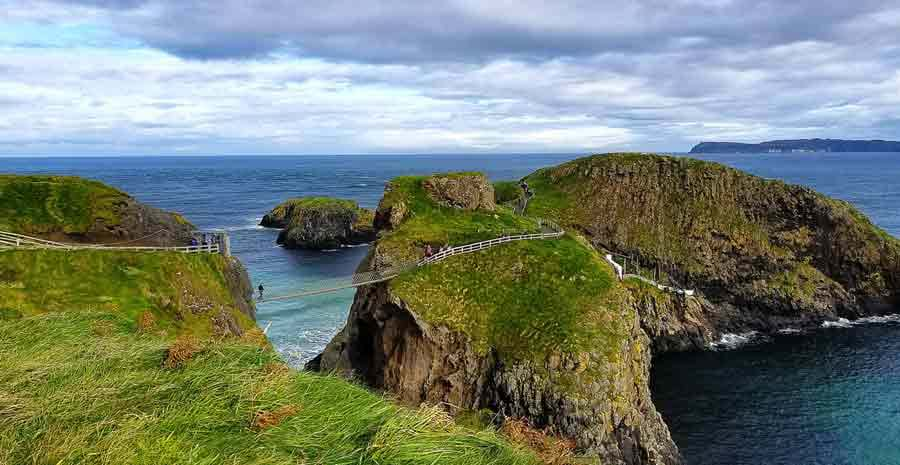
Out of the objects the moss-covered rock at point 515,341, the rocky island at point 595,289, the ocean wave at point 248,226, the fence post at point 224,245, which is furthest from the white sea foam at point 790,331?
the ocean wave at point 248,226

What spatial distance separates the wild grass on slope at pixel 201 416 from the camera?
330 inches

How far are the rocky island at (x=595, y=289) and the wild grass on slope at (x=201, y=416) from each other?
34.0 feet

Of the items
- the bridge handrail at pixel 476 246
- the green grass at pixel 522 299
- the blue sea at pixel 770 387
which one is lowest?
the blue sea at pixel 770 387

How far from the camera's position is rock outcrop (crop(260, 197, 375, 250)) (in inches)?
4343

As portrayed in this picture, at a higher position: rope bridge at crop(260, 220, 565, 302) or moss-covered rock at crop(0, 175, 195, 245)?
moss-covered rock at crop(0, 175, 195, 245)

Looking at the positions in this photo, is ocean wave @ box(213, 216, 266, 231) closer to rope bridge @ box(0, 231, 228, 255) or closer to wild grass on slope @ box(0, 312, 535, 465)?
rope bridge @ box(0, 231, 228, 255)

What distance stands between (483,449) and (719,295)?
74239mm

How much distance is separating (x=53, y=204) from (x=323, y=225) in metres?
82.4

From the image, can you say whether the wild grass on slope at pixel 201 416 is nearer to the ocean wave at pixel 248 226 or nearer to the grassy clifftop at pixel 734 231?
the grassy clifftop at pixel 734 231

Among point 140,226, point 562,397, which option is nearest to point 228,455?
point 140,226

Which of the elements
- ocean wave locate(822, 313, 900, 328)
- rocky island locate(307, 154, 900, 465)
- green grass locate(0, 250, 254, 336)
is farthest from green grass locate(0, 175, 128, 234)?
ocean wave locate(822, 313, 900, 328)

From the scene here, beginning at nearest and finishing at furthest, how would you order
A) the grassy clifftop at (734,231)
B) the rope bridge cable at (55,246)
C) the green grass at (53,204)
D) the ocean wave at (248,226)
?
the rope bridge cable at (55,246), the green grass at (53,204), the grassy clifftop at (734,231), the ocean wave at (248,226)

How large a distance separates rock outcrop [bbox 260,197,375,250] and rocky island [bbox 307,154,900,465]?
141ft

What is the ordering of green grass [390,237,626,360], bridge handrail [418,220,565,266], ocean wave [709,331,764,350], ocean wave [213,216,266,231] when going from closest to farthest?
green grass [390,237,626,360] < bridge handrail [418,220,565,266] < ocean wave [709,331,764,350] < ocean wave [213,216,266,231]
